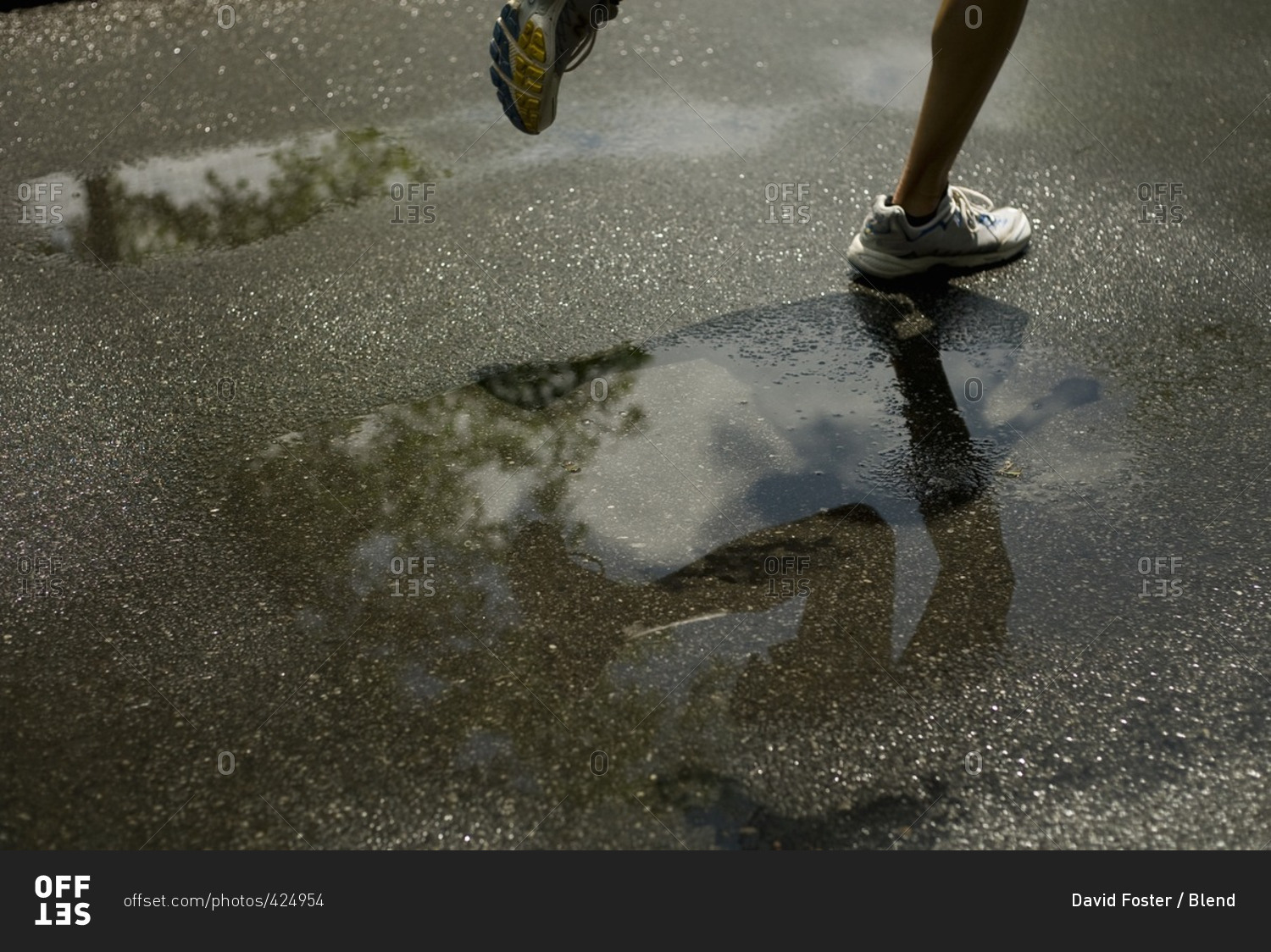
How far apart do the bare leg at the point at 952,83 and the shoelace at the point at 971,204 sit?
8 cm

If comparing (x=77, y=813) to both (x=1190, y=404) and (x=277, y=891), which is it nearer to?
(x=277, y=891)

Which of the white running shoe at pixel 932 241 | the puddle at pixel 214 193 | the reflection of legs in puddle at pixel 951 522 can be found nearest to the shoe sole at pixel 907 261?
the white running shoe at pixel 932 241

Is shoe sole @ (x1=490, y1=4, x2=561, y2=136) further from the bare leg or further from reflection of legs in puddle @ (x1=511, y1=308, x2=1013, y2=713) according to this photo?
reflection of legs in puddle @ (x1=511, y1=308, x2=1013, y2=713)

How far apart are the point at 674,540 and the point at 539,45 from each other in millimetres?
1455

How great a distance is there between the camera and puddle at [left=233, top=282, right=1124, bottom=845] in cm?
226

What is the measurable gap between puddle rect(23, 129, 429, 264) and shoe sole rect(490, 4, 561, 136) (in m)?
0.75

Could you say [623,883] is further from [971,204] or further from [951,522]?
[971,204]

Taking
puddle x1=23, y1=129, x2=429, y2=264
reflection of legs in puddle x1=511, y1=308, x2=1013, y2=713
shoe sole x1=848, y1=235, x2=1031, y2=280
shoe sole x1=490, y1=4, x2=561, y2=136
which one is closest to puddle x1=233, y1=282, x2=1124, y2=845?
reflection of legs in puddle x1=511, y1=308, x2=1013, y2=713

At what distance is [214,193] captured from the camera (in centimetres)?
402

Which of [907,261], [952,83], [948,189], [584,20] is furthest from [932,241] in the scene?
[584,20]

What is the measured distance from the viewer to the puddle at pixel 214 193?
3.80m

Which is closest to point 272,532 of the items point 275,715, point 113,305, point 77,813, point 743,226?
point 275,715

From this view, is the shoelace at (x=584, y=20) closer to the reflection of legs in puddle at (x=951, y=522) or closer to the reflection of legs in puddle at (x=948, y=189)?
the reflection of legs in puddle at (x=948, y=189)

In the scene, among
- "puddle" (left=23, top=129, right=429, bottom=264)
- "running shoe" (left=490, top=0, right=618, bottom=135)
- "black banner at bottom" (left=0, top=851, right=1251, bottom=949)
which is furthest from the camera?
"puddle" (left=23, top=129, right=429, bottom=264)
